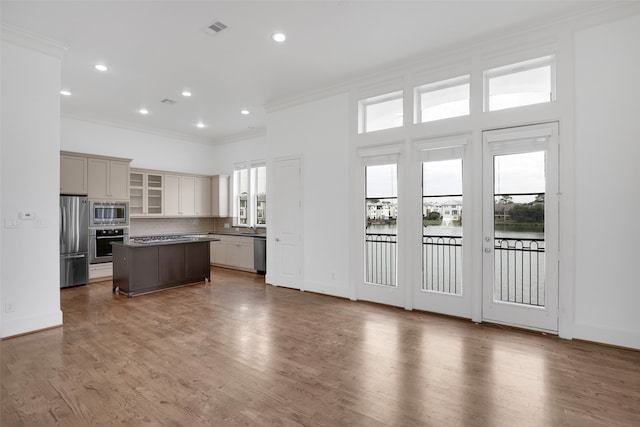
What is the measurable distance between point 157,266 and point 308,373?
4186 millimetres

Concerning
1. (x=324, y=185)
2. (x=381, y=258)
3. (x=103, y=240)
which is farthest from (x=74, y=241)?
(x=381, y=258)

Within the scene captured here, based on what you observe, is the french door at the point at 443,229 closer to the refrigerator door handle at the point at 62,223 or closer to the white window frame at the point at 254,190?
the white window frame at the point at 254,190

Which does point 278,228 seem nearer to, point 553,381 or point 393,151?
point 393,151

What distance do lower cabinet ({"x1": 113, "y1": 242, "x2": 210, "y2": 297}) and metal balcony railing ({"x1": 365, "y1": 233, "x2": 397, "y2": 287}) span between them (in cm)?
342

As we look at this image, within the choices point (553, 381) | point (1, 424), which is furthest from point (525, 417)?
point (1, 424)

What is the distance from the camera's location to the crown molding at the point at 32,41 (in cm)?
375

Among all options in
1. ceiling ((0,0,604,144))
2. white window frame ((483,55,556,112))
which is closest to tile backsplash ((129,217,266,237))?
ceiling ((0,0,604,144))

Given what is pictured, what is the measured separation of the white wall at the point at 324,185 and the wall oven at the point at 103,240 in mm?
3878

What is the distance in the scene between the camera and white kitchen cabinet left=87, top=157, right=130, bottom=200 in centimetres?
659

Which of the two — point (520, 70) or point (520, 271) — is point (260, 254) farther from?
point (520, 70)

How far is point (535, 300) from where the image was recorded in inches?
154

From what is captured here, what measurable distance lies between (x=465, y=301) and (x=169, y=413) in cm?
356

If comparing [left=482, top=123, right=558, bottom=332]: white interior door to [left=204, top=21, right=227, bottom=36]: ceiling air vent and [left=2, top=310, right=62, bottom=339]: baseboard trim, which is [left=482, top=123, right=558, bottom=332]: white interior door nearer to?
[left=204, top=21, right=227, bottom=36]: ceiling air vent

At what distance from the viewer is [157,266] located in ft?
19.6
